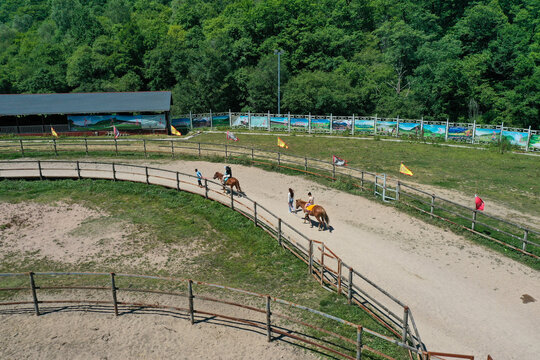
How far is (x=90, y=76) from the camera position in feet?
233

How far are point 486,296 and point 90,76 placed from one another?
7228 centimetres

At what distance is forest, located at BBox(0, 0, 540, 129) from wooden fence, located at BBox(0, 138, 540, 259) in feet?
70.6

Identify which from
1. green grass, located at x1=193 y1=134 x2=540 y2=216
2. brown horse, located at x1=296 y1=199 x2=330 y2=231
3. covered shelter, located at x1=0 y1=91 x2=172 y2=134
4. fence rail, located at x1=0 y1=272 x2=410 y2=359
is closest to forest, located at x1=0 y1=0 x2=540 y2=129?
covered shelter, located at x1=0 y1=91 x2=172 y2=134

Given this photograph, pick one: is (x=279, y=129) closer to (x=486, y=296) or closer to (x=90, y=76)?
(x=486, y=296)

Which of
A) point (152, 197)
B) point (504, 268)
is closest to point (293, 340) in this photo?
point (504, 268)

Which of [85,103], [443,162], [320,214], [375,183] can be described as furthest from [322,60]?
[320,214]

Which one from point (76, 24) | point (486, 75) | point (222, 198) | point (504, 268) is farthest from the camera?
point (76, 24)

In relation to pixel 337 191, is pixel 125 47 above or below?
above

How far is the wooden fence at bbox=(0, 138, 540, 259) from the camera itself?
16891 millimetres

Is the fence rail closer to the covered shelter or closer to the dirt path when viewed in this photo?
the dirt path

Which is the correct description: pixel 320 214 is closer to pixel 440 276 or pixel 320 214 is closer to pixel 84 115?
pixel 440 276

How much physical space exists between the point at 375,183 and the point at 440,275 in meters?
8.30

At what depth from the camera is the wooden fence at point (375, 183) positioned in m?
16.9

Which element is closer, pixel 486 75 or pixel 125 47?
pixel 486 75
